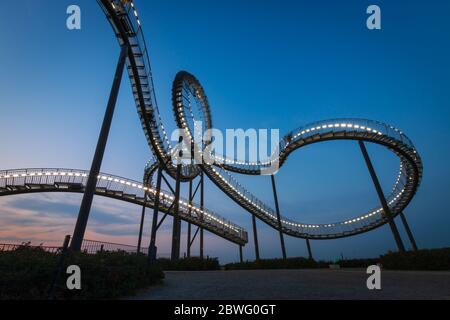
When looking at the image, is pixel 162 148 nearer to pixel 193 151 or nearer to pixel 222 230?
pixel 193 151

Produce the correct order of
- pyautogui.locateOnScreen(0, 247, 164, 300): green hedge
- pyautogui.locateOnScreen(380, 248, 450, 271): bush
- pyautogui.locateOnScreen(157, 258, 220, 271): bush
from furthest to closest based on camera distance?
1. pyautogui.locateOnScreen(157, 258, 220, 271): bush
2. pyautogui.locateOnScreen(380, 248, 450, 271): bush
3. pyautogui.locateOnScreen(0, 247, 164, 300): green hedge

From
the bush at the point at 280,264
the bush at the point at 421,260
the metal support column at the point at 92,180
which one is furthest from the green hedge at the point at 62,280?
the bush at the point at 421,260

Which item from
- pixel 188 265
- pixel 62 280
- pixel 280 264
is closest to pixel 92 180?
pixel 62 280

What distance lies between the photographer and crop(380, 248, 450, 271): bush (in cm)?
1388

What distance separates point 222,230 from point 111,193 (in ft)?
39.8

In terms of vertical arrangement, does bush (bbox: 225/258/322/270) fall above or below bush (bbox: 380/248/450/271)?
below

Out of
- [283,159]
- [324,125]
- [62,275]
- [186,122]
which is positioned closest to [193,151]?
[186,122]

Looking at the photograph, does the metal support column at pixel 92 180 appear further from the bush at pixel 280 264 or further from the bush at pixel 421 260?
the bush at pixel 421 260

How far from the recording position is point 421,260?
14359 millimetres

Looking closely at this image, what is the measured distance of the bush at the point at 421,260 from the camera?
1388 centimetres

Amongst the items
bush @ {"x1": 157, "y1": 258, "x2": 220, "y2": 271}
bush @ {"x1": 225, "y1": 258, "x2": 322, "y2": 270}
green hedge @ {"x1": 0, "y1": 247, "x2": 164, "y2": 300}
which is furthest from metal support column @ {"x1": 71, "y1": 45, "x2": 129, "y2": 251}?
bush @ {"x1": 225, "y1": 258, "x2": 322, "y2": 270}

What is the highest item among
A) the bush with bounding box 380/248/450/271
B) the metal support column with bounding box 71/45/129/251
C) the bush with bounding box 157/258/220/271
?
the metal support column with bounding box 71/45/129/251

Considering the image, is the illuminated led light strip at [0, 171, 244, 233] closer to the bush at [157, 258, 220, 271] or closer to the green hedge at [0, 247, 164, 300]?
the bush at [157, 258, 220, 271]

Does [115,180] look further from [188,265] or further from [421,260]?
[421,260]
